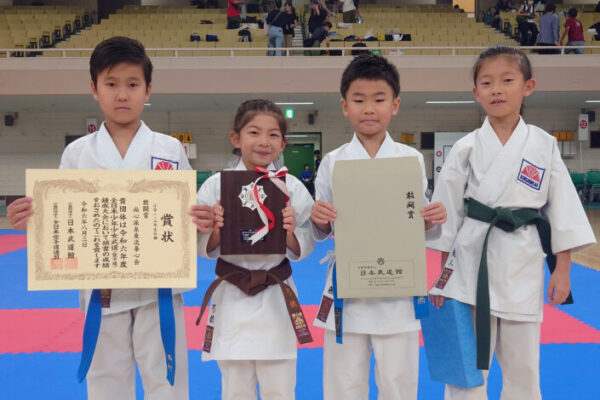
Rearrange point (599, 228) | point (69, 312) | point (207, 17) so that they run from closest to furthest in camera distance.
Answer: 1. point (69, 312)
2. point (599, 228)
3. point (207, 17)

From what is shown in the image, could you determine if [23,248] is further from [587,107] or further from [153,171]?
[587,107]

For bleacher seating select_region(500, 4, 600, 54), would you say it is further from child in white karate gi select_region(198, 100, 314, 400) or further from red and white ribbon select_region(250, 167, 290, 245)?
red and white ribbon select_region(250, 167, 290, 245)

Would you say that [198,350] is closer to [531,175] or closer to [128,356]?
[128,356]

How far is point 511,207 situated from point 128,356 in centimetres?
173

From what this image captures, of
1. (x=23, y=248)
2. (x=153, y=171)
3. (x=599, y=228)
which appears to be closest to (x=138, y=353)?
(x=153, y=171)

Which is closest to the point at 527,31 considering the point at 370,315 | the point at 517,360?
the point at 517,360

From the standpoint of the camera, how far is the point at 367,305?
2.14m

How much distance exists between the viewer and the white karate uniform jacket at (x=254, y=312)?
210cm

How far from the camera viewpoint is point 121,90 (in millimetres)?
2137

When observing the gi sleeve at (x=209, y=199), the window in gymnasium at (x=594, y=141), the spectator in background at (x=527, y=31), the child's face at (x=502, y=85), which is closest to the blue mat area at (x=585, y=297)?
the child's face at (x=502, y=85)

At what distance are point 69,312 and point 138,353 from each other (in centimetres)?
300

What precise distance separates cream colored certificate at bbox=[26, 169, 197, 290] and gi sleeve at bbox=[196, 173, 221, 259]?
14cm

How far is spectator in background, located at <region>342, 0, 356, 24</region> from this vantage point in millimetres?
15461

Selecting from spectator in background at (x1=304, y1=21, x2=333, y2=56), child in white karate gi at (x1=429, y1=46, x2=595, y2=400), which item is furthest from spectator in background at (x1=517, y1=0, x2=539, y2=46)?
child in white karate gi at (x1=429, y1=46, x2=595, y2=400)
